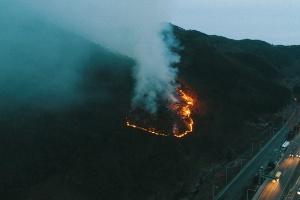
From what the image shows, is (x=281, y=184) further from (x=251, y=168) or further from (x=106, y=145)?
(x=106, y=145)

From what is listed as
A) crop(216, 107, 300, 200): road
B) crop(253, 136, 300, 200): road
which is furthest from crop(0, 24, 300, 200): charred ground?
crop(253, 136, 300, 200): road

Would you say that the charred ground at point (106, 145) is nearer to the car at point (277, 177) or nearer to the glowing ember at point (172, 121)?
the glowing ember at point (172, 121)

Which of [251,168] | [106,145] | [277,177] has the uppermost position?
[251,168]

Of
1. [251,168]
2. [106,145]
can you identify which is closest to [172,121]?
[106,145]

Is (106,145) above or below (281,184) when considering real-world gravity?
above

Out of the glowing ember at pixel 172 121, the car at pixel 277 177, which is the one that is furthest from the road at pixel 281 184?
the glowing ember at pixel 172 121

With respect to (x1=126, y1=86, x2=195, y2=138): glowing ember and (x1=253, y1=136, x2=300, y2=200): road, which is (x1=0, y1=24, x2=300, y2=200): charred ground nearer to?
(x1=126, y1=86, x2=195, y2=138): glowing ember
